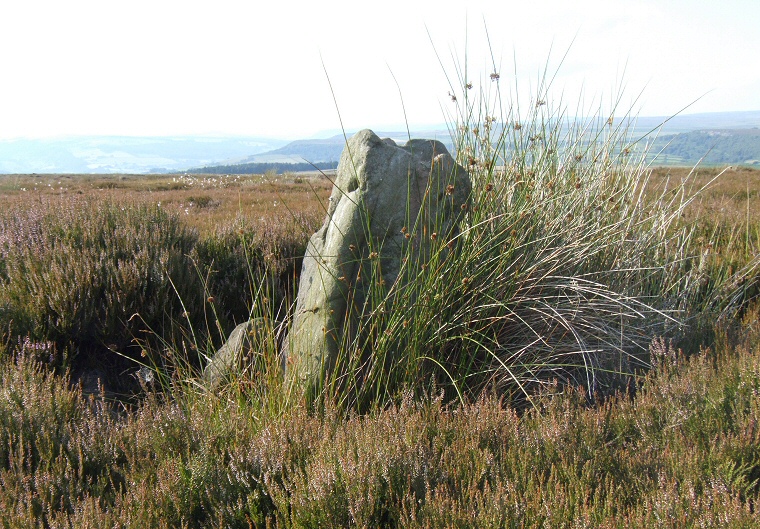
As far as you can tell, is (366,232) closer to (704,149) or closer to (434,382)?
(434,382)

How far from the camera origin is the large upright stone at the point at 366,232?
3.20 meters

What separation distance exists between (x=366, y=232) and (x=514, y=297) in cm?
98

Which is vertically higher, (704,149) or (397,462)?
(704,149)

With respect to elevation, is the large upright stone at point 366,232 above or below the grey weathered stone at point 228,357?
above

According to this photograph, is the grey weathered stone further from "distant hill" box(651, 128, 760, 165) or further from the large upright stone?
"distant hill" box(651, 128, 760, 165)

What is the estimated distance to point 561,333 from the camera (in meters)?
3.42

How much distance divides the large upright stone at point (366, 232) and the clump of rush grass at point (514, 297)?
0.26 feet

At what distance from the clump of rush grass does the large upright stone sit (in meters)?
0.08

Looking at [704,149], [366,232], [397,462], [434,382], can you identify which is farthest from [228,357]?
[704,149]

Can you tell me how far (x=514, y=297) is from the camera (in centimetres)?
333

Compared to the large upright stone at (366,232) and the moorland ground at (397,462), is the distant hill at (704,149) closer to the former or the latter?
the large upright stone at (366,232)

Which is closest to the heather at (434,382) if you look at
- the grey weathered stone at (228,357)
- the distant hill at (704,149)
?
the grey weathered stone at (228,357)

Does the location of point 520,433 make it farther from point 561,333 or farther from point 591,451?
point 561,333

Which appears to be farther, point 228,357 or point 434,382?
Answer: point 228,357
